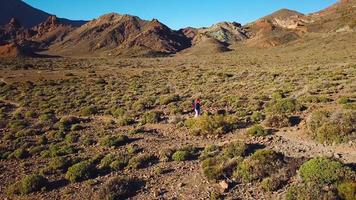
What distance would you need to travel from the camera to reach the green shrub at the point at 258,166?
1414 centimetres

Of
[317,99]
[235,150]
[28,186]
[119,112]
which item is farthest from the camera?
[119,112]

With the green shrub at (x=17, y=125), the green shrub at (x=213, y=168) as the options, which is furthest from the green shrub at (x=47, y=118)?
the green shrub at (x=213, y=168)

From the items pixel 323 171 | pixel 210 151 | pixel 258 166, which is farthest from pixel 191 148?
pixel 323 171

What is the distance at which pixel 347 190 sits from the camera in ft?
38.7

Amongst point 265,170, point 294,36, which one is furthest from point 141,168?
point 294,36

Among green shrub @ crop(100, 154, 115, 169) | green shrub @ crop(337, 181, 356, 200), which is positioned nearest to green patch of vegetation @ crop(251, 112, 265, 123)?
green shrub @ crop(100, 154, 115, 169)

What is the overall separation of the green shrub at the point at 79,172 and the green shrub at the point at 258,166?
6089 mm

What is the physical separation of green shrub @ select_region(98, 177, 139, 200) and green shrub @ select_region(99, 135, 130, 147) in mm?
5665

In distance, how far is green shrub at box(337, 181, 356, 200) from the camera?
11.6m

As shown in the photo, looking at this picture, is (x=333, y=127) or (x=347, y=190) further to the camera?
(x=333, y=127)

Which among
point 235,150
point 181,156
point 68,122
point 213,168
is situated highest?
point 235,150

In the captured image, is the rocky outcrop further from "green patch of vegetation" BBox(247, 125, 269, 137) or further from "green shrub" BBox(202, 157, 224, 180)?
"green shrub" BBox(202, 157, 224, 180)

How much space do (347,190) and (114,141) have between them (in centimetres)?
1221

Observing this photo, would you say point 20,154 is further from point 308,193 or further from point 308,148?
point 308,193
